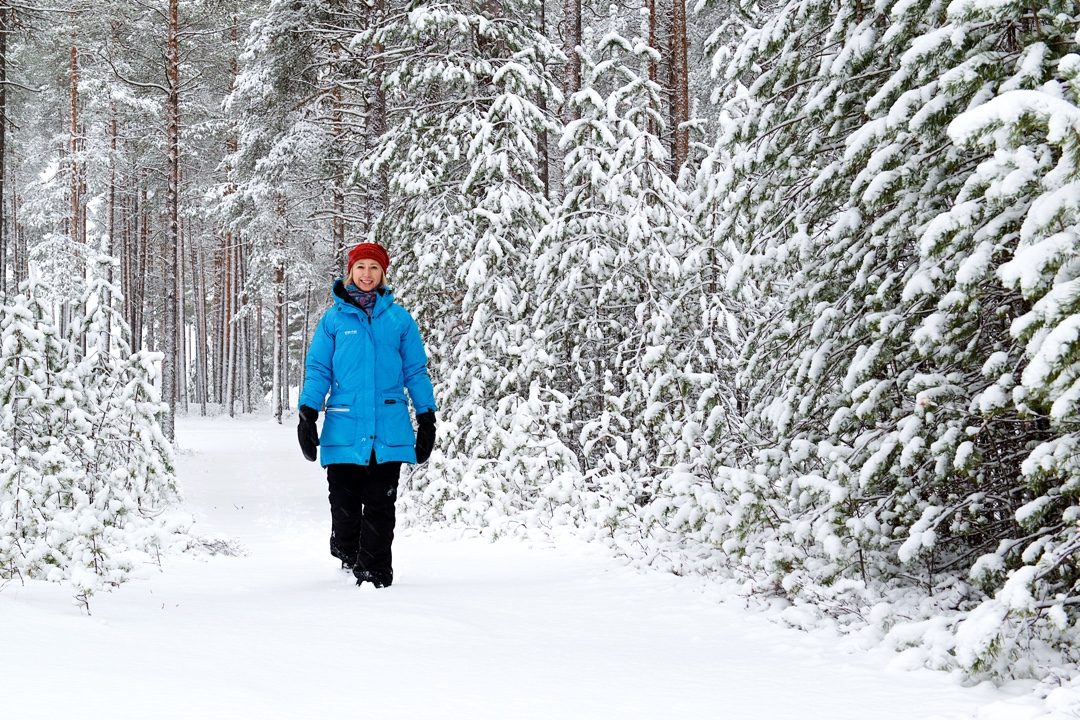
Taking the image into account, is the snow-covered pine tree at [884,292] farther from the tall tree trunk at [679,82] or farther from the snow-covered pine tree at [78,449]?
the tall tree trunk at [679,82]

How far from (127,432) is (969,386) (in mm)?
5458

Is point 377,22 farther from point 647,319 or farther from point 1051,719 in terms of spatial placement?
point 1051,719

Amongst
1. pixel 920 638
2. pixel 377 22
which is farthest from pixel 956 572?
pixel 377 22

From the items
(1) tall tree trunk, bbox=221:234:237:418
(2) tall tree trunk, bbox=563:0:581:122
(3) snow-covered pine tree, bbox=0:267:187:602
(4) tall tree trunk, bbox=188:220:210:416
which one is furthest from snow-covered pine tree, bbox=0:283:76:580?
(4) tall tree trunk, bbox=188:220:210:416

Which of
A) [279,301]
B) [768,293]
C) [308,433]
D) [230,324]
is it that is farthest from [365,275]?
[230,324]

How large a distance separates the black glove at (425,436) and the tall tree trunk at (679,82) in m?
9.40

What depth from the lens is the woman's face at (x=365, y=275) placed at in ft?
17.6

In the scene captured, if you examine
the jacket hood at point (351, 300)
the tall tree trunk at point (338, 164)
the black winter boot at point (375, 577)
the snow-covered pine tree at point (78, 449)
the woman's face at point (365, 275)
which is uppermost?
the tall tree trunk at point (338, 164)

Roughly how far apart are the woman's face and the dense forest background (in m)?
2.07


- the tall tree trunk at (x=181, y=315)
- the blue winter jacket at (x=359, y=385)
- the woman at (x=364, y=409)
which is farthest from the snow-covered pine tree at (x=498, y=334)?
the tall tree trunk at (x=181, y=315)

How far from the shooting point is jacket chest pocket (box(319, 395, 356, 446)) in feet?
17.1

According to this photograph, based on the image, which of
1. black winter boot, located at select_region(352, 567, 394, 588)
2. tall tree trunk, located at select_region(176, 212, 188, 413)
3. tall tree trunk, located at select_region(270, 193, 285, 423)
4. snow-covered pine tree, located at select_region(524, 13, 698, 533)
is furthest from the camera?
tall tree trunk, located at select_region(176, 212, 188, 413)

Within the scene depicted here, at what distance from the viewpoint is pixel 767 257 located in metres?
5.17

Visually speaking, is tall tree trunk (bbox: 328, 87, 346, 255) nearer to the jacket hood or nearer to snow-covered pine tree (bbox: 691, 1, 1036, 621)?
the jacket hood
